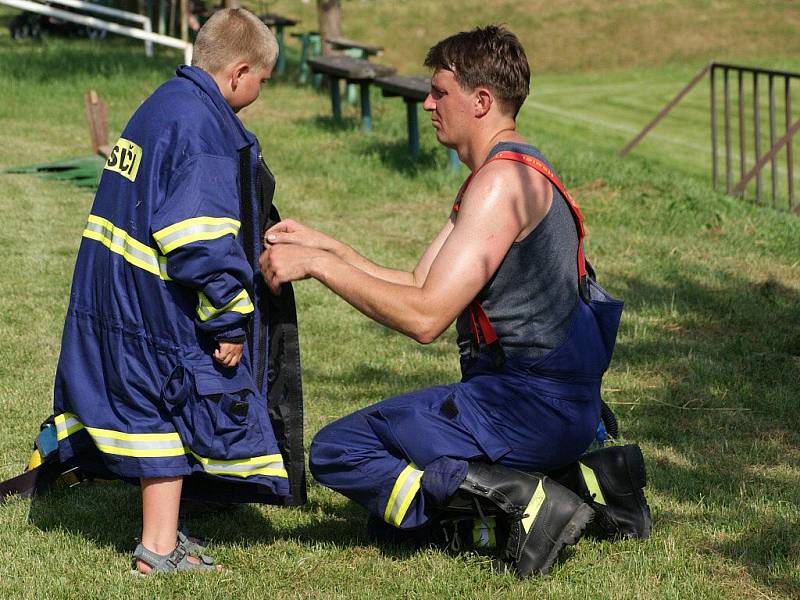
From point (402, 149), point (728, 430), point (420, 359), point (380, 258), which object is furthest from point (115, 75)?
point (728, 430)

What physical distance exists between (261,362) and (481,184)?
92 cm

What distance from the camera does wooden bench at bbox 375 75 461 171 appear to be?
11102 mm

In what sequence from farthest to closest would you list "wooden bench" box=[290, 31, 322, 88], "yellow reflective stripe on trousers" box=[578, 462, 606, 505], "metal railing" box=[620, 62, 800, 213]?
1. "wooden bench" box=[290, 31, 322, 88]
2. "metal railing" box=[620, 62, 800, 213]
3. "yellow reflective stripe on trousers" box=[578, 462, 606, 505]

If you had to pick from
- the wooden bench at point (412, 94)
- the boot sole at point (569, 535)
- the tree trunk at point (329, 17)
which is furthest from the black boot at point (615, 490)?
the tree trunk at point (329, 17)

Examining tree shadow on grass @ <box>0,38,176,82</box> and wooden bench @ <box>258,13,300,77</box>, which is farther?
wooden bench @ <box>258,13,300,77</box>

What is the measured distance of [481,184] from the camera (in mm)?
3541

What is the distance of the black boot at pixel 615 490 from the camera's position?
395cm

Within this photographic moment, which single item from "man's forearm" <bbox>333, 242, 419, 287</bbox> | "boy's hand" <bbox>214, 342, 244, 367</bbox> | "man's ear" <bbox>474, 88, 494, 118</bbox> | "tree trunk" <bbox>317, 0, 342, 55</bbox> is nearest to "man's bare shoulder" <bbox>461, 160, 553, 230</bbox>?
"man's ear" <bbox>474, 88, 494, 118</bbox>

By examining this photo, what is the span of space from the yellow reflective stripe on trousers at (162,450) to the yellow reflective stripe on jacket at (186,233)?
58 cm

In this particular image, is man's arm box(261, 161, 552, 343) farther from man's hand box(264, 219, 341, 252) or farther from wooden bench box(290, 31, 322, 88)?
wooden bench box(290, 31, 322, 88)

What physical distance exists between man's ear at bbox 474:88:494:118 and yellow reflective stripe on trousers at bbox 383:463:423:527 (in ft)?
3.74

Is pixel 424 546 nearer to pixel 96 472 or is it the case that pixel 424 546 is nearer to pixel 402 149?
pixel 96 472

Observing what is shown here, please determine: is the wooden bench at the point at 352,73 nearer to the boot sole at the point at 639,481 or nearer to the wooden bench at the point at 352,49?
the wooden bench at the point at 352,49

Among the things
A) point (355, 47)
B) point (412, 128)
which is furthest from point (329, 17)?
point (412, 128)
